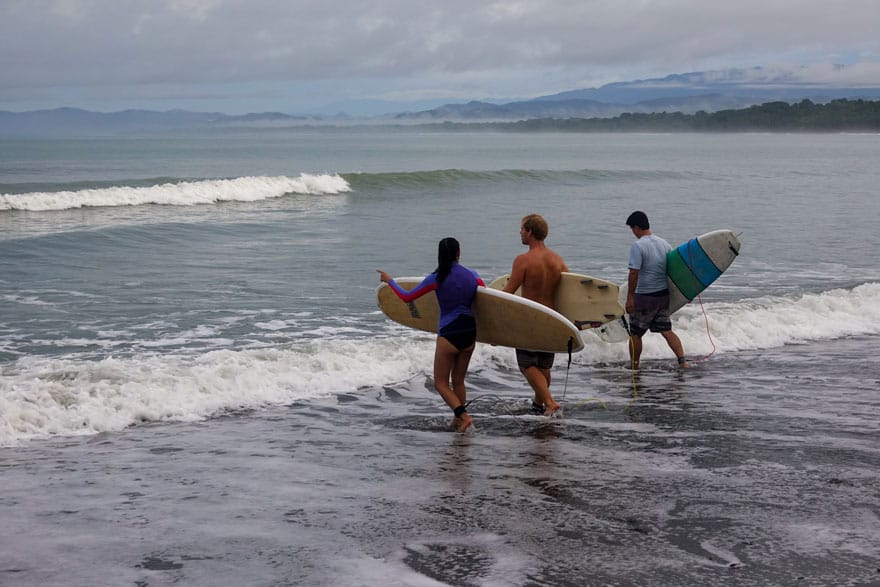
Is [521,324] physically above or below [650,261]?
below

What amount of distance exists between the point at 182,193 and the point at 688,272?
26.3 metres

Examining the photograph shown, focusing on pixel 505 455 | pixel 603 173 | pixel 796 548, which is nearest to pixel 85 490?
pixel 505 455

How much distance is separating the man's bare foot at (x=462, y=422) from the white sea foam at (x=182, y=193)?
85.4 ft

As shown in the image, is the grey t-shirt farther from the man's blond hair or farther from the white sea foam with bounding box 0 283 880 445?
the man's blond hair

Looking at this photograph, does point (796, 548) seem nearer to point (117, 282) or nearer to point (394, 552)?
point (394, 552)

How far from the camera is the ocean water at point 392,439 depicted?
517 cm

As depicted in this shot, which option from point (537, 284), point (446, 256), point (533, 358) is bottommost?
point (533, 358)

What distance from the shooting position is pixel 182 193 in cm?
3447

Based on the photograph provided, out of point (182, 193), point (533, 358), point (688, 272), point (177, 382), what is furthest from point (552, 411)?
point (182, 193)

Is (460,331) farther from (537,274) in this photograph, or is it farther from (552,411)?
(552,411)

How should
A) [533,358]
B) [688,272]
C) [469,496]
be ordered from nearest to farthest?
[469,496]
[533,358]
[688,272]

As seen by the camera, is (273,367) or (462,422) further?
(273,367)

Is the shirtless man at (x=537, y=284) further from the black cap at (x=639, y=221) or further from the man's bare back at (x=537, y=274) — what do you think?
the black cap at (x=639, y=221)

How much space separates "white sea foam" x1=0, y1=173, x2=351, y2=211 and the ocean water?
12.6 meters
